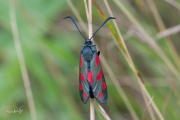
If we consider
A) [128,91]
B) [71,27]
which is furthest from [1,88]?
[128,91]

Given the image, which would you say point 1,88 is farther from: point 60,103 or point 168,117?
A: point 168,117

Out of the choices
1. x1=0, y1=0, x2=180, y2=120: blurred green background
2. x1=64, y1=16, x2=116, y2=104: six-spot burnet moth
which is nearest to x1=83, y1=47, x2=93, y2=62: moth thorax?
x1=64, y1=16, x2=116, y2=104: six-spot burnet moth

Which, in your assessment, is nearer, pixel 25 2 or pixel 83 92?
pixel 83 92

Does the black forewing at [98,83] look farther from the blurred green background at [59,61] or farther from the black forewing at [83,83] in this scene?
the blurred green background at [59,61]

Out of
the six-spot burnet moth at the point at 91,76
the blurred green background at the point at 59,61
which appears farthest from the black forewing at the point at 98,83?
the blurred green background at the point at 59,61

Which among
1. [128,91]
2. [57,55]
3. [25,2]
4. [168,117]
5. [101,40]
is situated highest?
[25,2]

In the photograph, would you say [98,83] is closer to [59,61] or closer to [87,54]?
[87,54]

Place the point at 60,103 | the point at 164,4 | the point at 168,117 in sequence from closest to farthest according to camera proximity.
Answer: the point at 168,117
the point at 60,103
the point at 164,4

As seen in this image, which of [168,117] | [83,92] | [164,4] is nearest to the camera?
[83,92]
